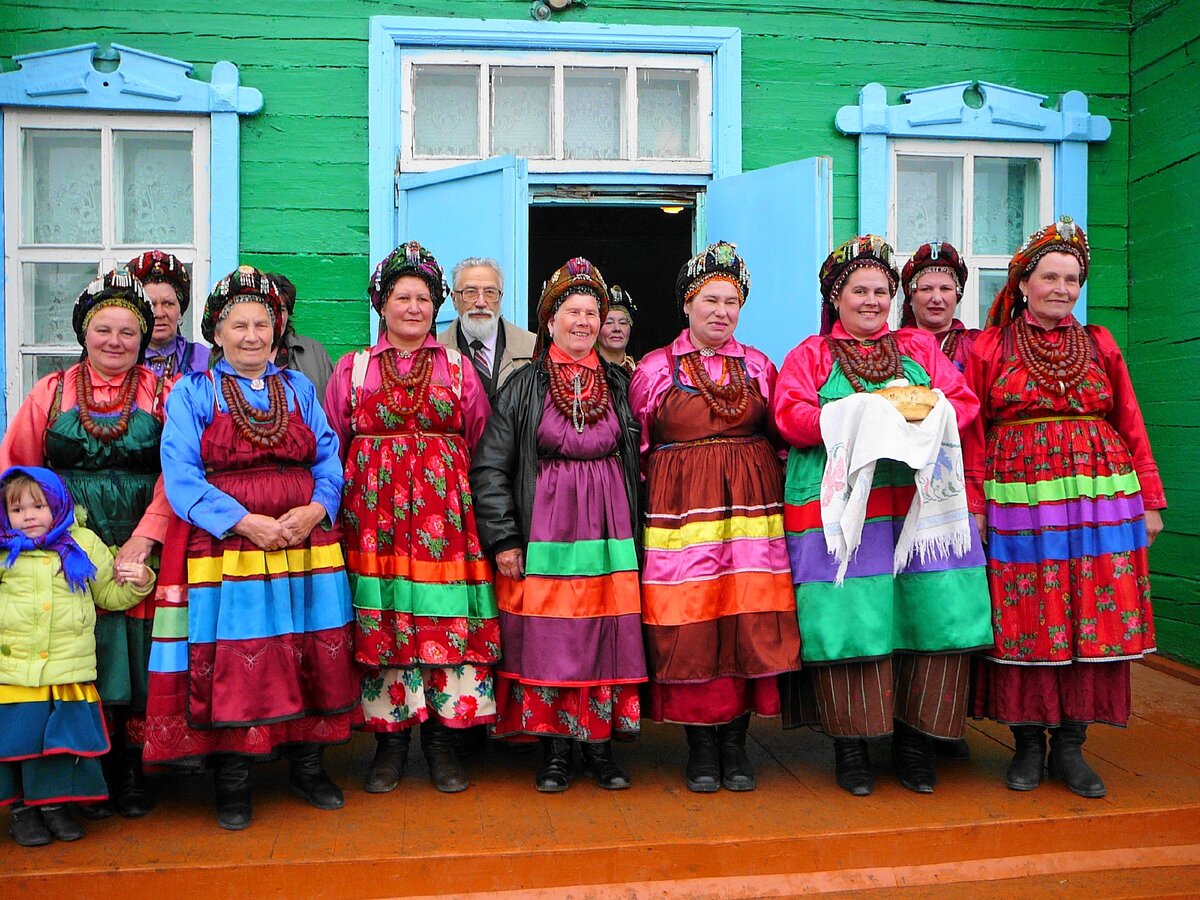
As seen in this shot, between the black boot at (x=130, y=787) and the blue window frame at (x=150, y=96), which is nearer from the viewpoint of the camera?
the black boot at (x=130, y=787)

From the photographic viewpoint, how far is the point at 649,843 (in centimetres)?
310

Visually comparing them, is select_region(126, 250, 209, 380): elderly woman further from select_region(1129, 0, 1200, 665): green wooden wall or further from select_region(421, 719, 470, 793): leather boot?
select_region(1129, 0, 1200, 665): green wooden wall

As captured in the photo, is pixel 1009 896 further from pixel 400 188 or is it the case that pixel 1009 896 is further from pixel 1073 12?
pixel 1073 12

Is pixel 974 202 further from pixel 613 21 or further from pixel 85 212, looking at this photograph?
pixel 85 212

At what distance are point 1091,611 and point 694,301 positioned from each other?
161cm

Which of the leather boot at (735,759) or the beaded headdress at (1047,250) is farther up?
the beaded headdress at (1047,250)

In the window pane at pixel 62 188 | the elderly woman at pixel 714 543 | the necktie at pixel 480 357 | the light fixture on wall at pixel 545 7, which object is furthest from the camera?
the light fixture on wall at pixel 545 7

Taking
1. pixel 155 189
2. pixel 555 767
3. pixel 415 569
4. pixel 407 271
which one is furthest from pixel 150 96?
pixel 555 767

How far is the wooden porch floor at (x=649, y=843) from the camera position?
2967 millimetres

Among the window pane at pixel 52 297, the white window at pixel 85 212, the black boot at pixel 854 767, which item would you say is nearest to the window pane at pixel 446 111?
the white window at pixel 85 212

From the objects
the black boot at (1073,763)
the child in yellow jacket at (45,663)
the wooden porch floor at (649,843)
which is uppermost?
the child in yellow jacket at (45,663)

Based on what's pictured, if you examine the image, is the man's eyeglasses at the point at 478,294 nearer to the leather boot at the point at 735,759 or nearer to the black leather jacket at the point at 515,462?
the black leather jacket at the point at 515,462

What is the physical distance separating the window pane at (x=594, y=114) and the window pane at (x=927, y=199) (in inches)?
57.2

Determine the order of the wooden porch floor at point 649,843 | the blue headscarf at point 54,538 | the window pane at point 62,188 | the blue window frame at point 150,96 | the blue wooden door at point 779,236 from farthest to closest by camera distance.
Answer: the window pane at point 62,188 < the blue window frame at point 150,96 < the blue wooden door at point 779,236 < the blue headscarf at point 54,538 < the wooden porch floor at point 649,843
